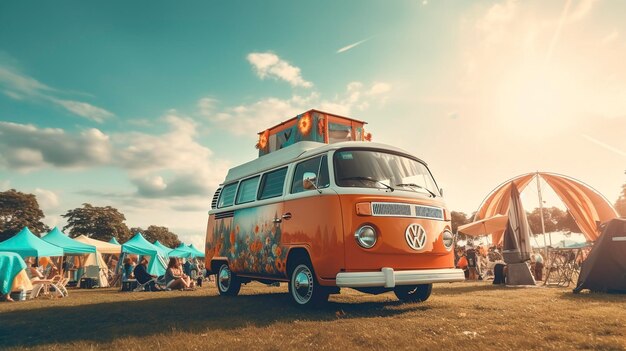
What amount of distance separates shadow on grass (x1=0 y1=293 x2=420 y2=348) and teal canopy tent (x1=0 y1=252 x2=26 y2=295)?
5.54 metres

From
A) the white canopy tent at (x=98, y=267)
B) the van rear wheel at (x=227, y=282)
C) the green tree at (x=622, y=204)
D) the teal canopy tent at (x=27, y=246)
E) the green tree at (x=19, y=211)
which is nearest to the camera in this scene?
the van rear wheel at (x=227, y=282)

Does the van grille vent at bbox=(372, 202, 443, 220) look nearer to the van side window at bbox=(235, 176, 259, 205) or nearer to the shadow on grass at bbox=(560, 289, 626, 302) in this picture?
the van side window at bbox=(235, 176, 259, 205)

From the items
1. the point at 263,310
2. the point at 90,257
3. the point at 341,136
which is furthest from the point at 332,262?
the point at 90,257

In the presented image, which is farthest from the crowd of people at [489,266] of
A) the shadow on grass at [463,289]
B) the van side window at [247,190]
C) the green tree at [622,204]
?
the green tree at [622,204]

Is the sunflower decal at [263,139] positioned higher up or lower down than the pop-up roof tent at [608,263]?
higher up

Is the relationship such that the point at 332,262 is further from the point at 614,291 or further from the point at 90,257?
the point at 90,257

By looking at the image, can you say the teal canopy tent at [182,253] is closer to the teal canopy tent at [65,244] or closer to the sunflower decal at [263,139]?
the teal canopy tent at [65,244]

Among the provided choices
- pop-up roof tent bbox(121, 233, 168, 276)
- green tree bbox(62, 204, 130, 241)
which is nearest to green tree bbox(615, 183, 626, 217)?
pop-up roof tent bbox(121, 233, 168, 276)

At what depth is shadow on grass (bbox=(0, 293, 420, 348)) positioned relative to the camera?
219 inches

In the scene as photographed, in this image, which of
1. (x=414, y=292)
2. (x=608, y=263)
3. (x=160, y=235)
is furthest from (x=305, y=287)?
(x=160, y=235)

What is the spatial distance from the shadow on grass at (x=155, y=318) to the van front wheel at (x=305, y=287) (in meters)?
0.17

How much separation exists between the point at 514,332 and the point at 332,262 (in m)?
2.63

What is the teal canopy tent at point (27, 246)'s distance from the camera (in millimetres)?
17172

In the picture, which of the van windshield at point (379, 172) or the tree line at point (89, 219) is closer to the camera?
the van windshield at point (379, 172)
